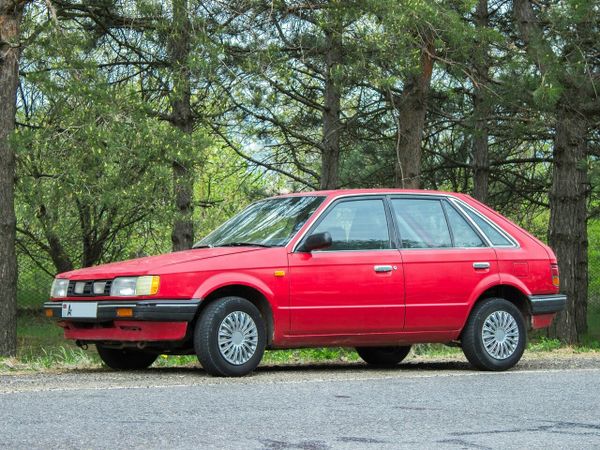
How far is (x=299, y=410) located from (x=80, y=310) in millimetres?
3038

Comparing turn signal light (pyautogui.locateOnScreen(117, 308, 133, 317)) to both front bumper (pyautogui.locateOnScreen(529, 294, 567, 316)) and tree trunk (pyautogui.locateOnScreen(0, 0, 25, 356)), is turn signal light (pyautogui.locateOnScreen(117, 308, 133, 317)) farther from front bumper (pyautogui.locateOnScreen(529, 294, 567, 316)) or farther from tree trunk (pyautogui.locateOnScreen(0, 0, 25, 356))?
tree trunk (pyautogui.locateOnScreen(0, 0, 25, 356))

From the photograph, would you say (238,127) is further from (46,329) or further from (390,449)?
(390,449)

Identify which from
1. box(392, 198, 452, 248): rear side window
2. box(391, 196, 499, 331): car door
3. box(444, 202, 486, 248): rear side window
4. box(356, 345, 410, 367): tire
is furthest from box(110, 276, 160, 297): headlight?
box(444, 202, 486, 248): rear side window

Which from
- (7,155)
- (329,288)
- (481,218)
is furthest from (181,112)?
(329,288)

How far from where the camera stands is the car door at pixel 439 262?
10.5 meters

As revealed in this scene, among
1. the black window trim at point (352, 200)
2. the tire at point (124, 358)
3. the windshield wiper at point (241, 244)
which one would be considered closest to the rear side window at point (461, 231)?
the black window trim at point (352, 200)

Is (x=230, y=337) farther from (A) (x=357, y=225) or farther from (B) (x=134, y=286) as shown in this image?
(A) (x=357, y=225)

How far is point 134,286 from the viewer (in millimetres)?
9352

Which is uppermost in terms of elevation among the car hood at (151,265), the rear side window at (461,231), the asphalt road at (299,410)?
the rear side window at (461,231)

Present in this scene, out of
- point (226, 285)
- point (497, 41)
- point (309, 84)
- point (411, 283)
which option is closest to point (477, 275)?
point (411, 283)

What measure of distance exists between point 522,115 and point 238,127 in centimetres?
603

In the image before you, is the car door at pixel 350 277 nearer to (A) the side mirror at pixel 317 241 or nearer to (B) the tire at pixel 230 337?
(A) the side mirror at pixel 317 241

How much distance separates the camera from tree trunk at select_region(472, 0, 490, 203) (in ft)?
59.8

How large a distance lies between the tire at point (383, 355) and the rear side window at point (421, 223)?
1341 mm
